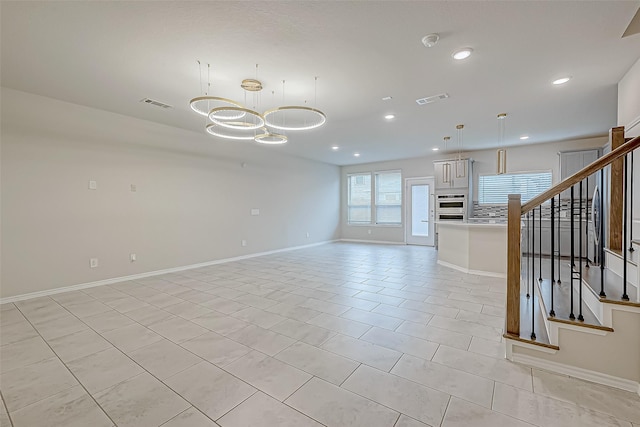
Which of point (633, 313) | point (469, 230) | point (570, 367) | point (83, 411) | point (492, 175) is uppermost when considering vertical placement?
point (492, 175)

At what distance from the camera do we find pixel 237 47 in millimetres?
2719

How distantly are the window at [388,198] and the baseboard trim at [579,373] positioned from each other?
7.23 meters

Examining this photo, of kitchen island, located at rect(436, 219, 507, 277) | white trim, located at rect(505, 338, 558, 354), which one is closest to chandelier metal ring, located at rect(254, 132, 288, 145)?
white trim, located at rect(505, 338, 558, 354)

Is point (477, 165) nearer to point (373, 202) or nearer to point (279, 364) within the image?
point (373, 202)

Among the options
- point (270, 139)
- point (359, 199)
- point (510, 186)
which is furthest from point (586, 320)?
point (359, 199)

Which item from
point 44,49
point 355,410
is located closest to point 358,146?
A: point 44,49

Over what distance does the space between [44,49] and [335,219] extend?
8293 millimetres

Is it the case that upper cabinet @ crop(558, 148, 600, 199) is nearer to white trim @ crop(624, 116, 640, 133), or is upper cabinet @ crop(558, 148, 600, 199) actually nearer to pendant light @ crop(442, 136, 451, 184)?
pendant light @ crop(442, 136, 451, 184)

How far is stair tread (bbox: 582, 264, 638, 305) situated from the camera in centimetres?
197

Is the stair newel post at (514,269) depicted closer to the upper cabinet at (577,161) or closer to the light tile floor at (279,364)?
the light tile floor at (279,364)

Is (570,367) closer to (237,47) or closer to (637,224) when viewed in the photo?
(637,224)

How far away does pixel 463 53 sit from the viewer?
279 centimetres

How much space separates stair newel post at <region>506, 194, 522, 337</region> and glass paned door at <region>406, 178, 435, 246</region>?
6545mm

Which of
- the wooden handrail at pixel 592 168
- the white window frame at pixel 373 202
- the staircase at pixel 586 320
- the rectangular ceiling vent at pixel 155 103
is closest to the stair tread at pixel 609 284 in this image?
the staircase at pixel 586 320
